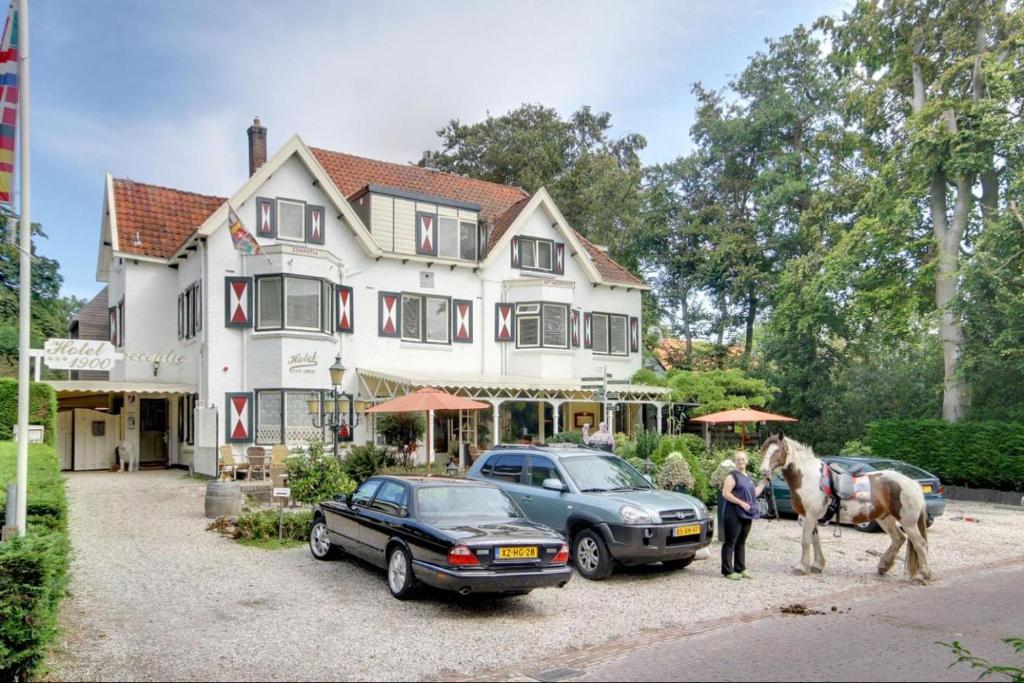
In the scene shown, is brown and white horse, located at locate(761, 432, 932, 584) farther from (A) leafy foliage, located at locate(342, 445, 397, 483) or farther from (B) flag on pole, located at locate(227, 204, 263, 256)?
(B) flag on pole, located at locate(227, 204, 263, 256)

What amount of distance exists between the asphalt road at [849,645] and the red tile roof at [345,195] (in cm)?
2162

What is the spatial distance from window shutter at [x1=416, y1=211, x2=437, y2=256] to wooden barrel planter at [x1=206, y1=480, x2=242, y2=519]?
44.3 ft

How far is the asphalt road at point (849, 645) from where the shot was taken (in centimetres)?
672

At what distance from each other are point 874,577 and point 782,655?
193 inches

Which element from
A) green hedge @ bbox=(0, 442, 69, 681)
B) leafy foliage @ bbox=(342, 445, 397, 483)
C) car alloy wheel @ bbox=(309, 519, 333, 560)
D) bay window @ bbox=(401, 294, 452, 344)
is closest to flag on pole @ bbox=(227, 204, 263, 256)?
bay window @ bbox=(401, 294, 452, 344)

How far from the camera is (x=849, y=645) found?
25.3 feet

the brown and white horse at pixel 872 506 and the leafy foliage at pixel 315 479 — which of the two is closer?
the brown and white horse at pixel 872 506

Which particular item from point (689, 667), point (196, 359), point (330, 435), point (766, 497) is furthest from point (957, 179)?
point (196, 359)

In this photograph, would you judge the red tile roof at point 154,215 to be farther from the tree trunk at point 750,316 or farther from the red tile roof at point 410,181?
the tree trunk at point 750,316

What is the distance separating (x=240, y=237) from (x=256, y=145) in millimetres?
8093

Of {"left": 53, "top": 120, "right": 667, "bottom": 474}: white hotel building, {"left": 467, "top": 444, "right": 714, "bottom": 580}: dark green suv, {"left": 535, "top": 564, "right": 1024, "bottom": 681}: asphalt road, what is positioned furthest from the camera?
{"left": 53, "top": 120, "right": 667, "bottom": 474}: white hotel building

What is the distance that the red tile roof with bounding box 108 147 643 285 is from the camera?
84.9 ft

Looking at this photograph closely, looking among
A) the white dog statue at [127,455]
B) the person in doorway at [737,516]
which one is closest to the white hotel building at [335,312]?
the white dog statue at [127,455]

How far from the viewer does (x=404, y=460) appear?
67.9 feet
